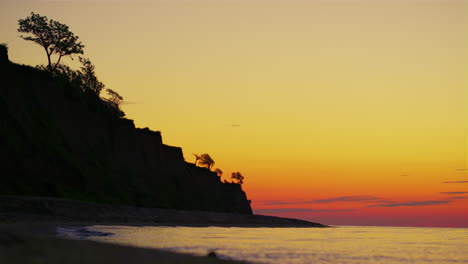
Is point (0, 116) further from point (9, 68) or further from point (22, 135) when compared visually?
point (9, 68)

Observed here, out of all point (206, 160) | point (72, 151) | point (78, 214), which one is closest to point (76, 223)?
point (78, 214)

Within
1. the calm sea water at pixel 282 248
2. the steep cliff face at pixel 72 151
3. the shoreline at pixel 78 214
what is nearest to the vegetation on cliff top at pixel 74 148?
the steep cliff face at pixel 72 151

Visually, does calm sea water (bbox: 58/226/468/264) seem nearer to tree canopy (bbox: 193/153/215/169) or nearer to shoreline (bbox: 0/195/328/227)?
shoreline (bbox: 0/195/328/227)

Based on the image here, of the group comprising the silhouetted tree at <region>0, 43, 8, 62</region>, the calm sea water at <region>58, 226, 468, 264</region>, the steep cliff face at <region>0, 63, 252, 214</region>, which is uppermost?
the silhouetted tree at <region>0, 43, 8, 62</region>

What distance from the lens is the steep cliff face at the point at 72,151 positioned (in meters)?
37.9

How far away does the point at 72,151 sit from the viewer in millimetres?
47156

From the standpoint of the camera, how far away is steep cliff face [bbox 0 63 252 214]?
124ft

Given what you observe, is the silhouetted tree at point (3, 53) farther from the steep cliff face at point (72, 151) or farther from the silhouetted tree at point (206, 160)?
the silhouetted tree at point (206, 160)

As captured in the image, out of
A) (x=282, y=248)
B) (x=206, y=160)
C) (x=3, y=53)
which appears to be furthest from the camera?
(x=206, y=160)

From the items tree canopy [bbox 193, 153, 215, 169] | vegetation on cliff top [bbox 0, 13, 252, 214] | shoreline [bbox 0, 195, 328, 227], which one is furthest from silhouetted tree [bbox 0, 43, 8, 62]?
tree canopy [bbox 193, 153, 215, 169]

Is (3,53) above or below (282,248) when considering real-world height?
above

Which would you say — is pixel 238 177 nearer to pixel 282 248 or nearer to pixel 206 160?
pixel 206 160

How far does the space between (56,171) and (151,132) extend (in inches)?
1261

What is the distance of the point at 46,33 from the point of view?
5531 cm
